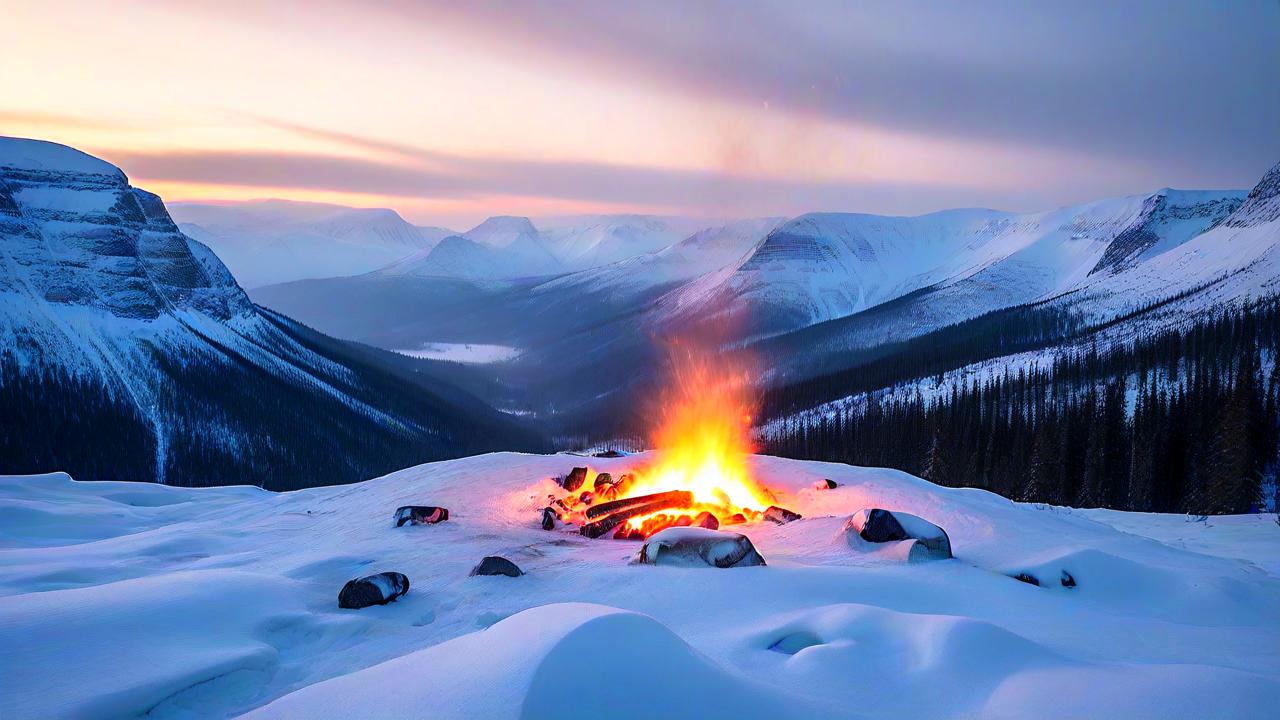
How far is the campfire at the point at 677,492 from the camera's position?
18969mm

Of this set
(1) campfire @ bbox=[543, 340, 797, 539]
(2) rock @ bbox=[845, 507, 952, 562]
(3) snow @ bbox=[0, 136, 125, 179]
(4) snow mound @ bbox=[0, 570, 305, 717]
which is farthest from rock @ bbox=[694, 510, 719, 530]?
(3) snow @ bbox=[0, 136, 125, 179]

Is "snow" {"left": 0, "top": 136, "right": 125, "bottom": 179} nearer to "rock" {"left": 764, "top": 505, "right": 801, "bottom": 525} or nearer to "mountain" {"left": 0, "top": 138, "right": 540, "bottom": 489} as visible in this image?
"mountain" {"left": 0, "top": 138, "right": 540, "bottom": 489}

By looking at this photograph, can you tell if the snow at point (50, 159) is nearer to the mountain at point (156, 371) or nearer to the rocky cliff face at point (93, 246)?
the rocky cliff face at point (93, 246)

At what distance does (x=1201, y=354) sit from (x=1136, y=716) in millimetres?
102166

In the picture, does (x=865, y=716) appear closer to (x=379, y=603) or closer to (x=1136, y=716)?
(x=1136, y=716)

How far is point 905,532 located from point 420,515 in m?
12.8

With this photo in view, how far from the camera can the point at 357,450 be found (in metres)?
120

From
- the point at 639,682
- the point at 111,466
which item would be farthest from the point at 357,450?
the point at 639,682

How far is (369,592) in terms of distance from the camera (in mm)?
11883

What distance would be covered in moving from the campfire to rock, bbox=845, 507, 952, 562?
4405mm

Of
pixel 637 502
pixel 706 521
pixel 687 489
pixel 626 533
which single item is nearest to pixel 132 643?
pixel 626 533

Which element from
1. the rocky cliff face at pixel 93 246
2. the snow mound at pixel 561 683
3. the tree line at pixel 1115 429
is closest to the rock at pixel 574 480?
the snow mound at pixel 561 683

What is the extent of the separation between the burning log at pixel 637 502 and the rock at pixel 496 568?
242 inches

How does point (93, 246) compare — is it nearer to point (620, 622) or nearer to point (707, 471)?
point (707, 471)
